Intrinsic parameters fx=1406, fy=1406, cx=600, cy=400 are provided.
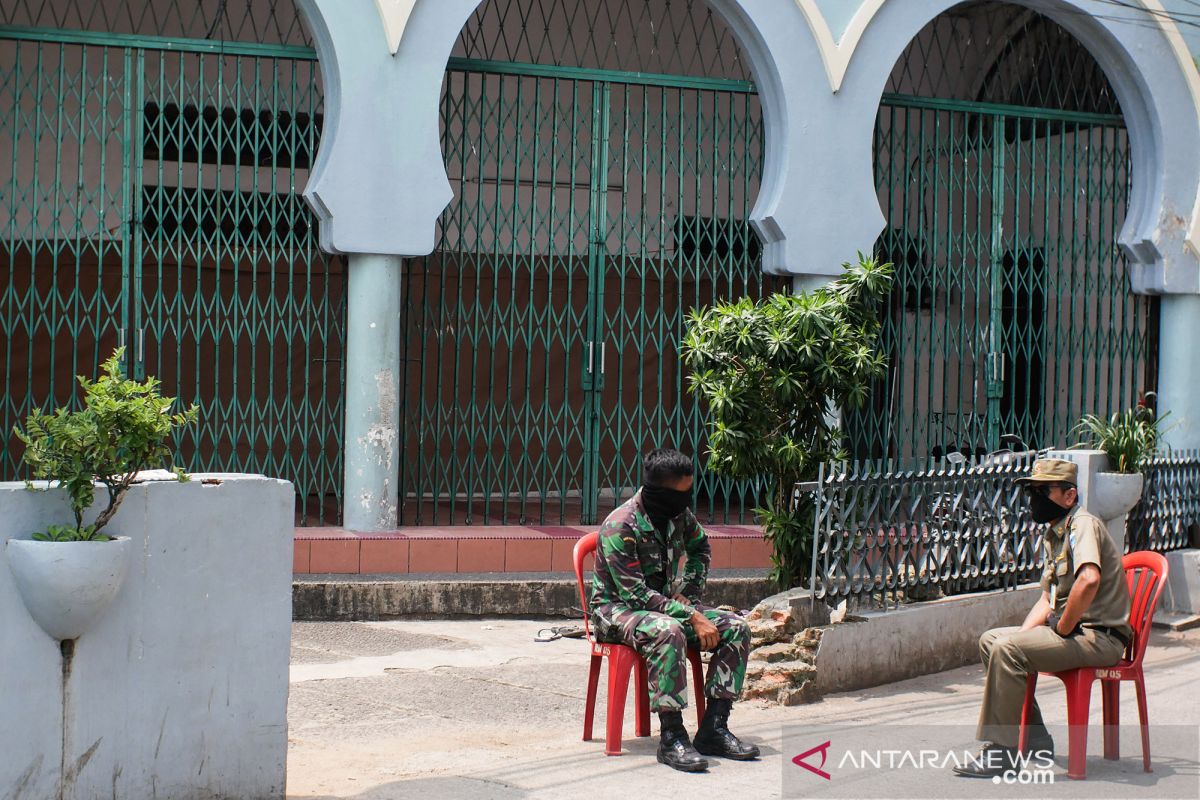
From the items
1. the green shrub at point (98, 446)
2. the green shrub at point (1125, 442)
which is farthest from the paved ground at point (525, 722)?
the green shrub at point (98, 446)

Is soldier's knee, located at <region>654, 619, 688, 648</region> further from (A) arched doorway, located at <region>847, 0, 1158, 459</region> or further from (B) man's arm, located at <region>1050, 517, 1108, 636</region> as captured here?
(A) arched doorway, located at <region>847, 0, 1158, 459</region>

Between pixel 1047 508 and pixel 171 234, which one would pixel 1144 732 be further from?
pixel 171 234

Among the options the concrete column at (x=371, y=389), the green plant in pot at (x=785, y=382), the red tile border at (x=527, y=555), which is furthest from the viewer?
the red tile border at (x=527, y=555)

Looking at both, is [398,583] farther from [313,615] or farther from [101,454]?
[101,454]

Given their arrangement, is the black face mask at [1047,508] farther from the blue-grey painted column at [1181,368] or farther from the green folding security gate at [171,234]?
the blue-grey painted column at [1181,368]

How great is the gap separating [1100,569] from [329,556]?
5.13 meters

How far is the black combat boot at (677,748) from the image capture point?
17.7 feet

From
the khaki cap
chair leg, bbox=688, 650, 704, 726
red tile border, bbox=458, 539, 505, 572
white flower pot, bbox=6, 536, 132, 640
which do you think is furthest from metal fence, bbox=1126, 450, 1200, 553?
white flower pot, bbox=6, 536, 132, 640

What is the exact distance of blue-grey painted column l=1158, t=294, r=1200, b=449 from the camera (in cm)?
1143

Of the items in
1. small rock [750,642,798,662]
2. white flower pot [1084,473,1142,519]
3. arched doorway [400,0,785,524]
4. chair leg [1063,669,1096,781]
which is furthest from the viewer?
arched doorway [400,0,785,524]

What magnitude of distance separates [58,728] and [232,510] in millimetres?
863

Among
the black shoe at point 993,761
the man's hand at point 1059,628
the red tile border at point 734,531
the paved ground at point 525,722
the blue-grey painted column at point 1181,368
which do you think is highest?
the blue-grey painted column at point 1181,368

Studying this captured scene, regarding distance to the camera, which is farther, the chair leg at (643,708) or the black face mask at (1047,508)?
the chair leg at (643,708)

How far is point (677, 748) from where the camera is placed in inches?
215
